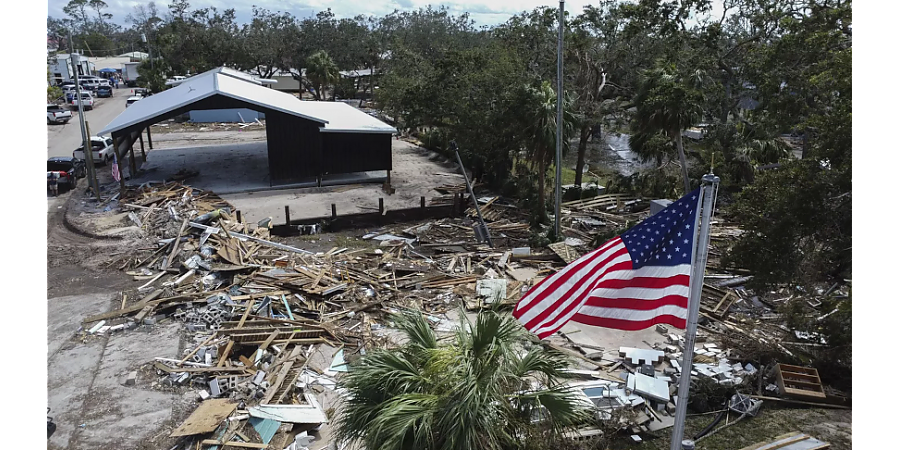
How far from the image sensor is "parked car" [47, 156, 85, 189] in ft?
90.6

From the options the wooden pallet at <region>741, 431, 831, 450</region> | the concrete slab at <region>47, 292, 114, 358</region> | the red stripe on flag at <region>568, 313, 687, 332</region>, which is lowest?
the wooden pallet at <region>741, 431, 831, 450</region>

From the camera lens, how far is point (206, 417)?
1062cm

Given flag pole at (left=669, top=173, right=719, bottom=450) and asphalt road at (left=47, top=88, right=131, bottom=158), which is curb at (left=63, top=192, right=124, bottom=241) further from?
flag pole at (left=669, top=173, right=719, bottom=450)

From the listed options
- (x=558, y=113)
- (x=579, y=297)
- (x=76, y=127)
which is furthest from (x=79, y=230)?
(x=76, y=127)

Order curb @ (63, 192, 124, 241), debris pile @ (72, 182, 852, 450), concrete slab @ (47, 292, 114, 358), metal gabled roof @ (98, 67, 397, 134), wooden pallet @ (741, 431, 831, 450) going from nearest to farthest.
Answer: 1. wooden pallet @ (741, 431, 831, 450)
2. debris pile @ (72, 182, 852, 450)
3. concrete slab @ (47, 292, 114, 358)
4. curb @ (63, 192, 124, 241)
5. metal gabled roof @ (98, 67, 397, 134)

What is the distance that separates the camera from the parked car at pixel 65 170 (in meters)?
27.6

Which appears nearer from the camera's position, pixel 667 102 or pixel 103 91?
pixel 667 102

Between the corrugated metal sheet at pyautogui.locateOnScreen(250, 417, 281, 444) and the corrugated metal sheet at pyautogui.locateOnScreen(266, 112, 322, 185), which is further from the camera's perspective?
the corrugated metal sheet at pyautogui.locateOnScreen(266, 112, 322, 185)

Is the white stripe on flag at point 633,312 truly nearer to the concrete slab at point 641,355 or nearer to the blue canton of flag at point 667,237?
the blue canton of flag at point 667,237

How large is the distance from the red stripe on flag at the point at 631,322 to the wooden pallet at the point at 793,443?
11.3 ft

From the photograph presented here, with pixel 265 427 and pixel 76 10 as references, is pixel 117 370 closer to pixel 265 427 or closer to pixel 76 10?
pixel 265 427

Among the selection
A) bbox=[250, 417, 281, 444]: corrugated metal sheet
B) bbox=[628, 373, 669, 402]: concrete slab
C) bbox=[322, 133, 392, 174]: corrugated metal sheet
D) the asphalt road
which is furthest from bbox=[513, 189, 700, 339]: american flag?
the asphalt road

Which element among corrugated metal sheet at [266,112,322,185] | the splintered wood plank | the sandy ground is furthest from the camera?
corrugated metal sheet at [266,112,322,185]

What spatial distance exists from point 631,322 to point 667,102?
51.2 feet
